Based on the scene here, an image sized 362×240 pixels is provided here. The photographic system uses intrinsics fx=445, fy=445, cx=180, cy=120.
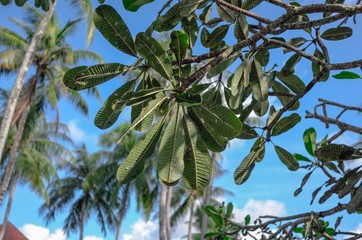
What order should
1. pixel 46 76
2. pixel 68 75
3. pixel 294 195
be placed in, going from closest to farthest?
pixel 68 75
pixel 294 195
pixel 46 76

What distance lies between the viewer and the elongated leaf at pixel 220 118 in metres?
1.13

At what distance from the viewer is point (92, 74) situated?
123cm

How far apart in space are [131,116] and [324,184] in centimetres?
95

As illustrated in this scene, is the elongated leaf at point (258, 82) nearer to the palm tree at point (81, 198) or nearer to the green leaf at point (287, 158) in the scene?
the green leaf at point (287, 158)

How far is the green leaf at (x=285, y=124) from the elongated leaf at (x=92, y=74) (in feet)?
2.19

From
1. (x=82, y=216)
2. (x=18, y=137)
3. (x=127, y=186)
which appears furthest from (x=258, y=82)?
(x=82, y=216)

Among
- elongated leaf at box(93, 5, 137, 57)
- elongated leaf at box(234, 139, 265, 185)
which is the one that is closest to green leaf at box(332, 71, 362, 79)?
elongated leaf at box(234, 139, 265, 185)

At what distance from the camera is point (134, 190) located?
21.2 m

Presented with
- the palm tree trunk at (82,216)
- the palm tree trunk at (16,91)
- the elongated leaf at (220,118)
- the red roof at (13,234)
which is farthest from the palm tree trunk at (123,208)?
the elongated leaf at (220,118)

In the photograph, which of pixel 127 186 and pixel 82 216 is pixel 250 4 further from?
pixel 82 216

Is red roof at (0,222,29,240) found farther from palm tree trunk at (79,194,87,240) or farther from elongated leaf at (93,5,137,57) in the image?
elongated leaf at (93,5,137,57)

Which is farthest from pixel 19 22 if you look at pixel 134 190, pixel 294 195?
pixel 294 195

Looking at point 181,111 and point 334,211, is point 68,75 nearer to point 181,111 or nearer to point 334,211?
point 181,111

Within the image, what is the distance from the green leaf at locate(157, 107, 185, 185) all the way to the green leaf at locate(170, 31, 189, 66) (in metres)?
0.19
